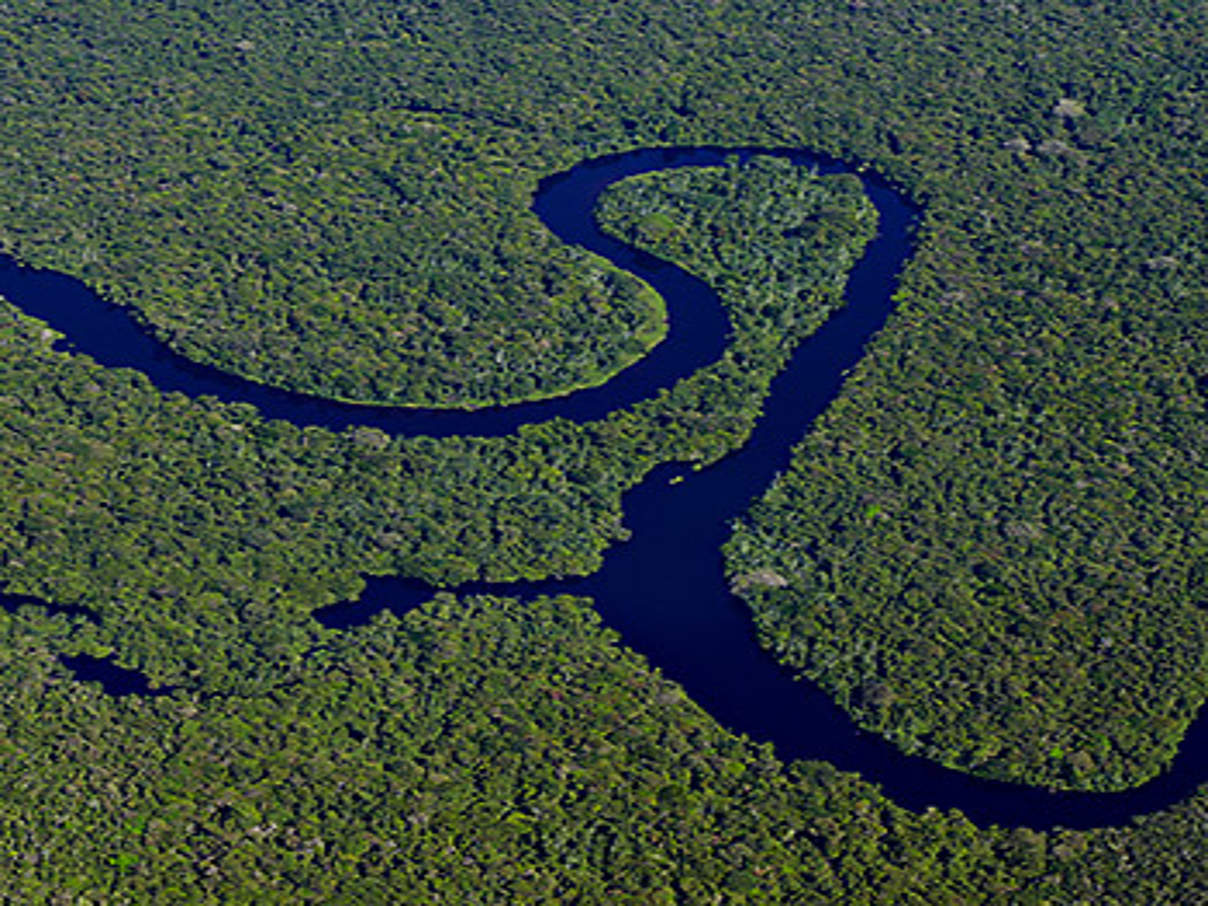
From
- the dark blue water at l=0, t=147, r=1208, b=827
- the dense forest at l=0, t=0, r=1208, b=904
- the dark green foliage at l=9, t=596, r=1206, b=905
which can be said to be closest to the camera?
the dark green foliage at l=9, t=596, r=1206, b=905

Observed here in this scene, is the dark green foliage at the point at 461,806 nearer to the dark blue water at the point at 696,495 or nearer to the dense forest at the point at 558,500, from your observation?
the dense forest at the point at 558,500

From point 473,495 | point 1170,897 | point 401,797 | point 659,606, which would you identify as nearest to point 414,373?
point 473,495

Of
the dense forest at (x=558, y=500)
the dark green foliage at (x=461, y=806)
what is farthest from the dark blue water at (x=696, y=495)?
the dark green foliage at (x=461, y=806)

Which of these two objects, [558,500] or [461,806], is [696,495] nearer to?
[558,500]

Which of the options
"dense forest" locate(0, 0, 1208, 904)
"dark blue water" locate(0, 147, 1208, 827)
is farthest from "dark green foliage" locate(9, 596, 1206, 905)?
"dark blue water" locate(0, 147, 1208, 827)

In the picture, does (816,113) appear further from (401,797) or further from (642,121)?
(401,797)

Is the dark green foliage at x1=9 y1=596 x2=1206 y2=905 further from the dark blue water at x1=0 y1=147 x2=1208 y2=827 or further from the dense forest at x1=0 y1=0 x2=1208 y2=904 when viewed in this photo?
the dark blue water at x1=0 y1=147 x2=1208 y2=827
